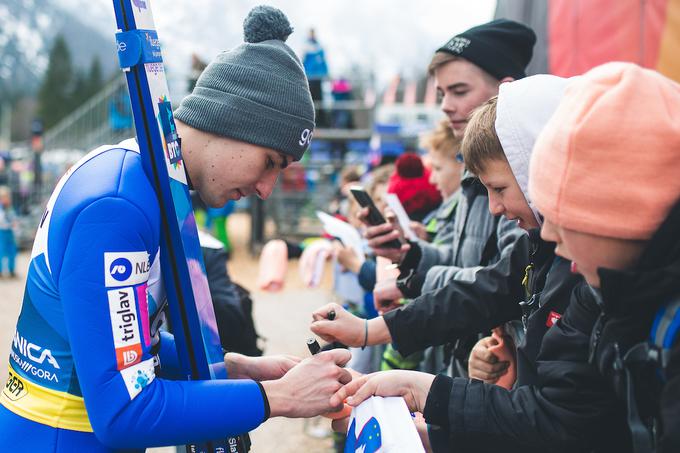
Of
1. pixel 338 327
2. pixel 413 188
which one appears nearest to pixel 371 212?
pixel 338 327

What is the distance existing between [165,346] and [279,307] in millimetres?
7447

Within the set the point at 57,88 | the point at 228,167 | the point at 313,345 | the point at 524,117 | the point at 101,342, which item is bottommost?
the point at 57,88

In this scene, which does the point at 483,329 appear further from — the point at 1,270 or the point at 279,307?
the point at 1,270

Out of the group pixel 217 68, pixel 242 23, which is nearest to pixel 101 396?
pixel 217 68

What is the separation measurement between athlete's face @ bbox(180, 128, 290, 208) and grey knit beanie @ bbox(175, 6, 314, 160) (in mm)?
27

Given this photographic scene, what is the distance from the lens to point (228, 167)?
1.83 m

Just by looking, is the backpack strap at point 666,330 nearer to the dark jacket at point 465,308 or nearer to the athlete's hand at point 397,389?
the athlete's hand at point 397,389

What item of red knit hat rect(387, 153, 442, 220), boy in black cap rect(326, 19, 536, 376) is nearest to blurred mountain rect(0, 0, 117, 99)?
red knit hat rect(387, 153, 442, 220)

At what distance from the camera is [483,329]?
7.64ft

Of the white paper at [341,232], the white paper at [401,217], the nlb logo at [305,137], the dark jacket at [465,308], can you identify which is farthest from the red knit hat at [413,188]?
the nlb logo at [305,137]

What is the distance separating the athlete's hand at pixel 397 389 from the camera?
1761 mm

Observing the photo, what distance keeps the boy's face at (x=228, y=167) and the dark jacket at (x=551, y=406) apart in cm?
77

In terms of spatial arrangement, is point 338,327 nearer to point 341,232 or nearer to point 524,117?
point 524,117

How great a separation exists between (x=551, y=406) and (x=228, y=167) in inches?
41.1
